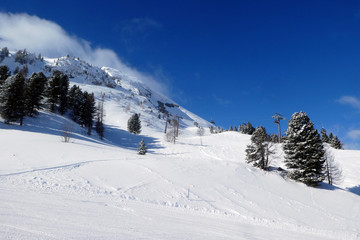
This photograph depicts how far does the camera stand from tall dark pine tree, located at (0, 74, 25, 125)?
92.4 feet

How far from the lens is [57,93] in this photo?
43.5m

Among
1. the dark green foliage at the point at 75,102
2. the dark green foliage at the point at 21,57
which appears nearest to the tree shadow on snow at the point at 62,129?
the dark green foliage at the point at 75,102

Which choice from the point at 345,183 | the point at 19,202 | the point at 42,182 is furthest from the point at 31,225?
the point at 345,183

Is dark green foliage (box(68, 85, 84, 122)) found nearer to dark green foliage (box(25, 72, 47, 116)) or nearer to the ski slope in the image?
dark green foliage (box(25, 72, 47, 116))

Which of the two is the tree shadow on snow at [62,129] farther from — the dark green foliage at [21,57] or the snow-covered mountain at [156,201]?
the dark green foliage at [21,57]

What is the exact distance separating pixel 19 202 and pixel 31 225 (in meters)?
2.67

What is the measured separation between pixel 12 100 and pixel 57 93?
15403mm

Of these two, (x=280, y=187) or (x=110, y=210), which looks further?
(x=280, y=187)

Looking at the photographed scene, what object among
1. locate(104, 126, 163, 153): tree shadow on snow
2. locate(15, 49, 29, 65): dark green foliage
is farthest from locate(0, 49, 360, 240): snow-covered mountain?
locate(15, 49, 29, 65): dark green foliage

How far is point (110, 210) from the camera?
712 cm

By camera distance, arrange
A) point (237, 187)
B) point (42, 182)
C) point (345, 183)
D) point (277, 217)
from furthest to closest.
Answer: point (345, 183) → point (237, 187) → point (277, 217) → point (42, 182)

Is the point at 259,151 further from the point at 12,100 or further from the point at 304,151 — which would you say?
the point at 12,100

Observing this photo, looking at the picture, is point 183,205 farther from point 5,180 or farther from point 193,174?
point 5,180

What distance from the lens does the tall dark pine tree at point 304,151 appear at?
20.3 meters
